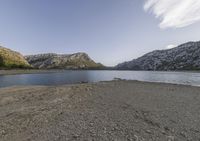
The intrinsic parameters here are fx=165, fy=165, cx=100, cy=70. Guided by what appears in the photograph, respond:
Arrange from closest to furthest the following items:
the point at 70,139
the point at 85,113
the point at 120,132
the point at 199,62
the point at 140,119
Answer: the point at 70,139, the point at 120,132, the point at 140,119, the point at 85,113, the point at 199,62

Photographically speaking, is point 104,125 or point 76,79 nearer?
point 104,125

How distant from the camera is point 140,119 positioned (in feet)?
35.4

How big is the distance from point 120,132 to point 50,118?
16.3 ft

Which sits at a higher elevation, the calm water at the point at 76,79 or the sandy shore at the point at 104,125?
the sandy shore at the point at 104,125

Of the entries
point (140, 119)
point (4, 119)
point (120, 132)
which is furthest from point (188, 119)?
point (4, 119)

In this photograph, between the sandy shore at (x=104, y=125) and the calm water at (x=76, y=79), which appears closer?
the sandy shore at (x=104, y=125)

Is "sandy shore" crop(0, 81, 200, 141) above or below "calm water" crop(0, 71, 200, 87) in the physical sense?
above

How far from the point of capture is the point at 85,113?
11984mm

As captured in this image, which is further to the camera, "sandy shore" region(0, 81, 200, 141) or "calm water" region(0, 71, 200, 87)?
"calm water" region(0, 71, 200, 87)

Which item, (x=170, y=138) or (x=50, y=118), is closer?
(x=170, y=138)

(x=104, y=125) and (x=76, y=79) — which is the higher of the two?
(x=104, y=125)

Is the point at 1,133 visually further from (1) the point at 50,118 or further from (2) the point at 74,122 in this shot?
(2) the point at 74,122

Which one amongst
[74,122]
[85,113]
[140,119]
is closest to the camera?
[74,122]

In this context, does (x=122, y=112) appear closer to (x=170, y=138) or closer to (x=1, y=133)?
(x=170, y=138)
